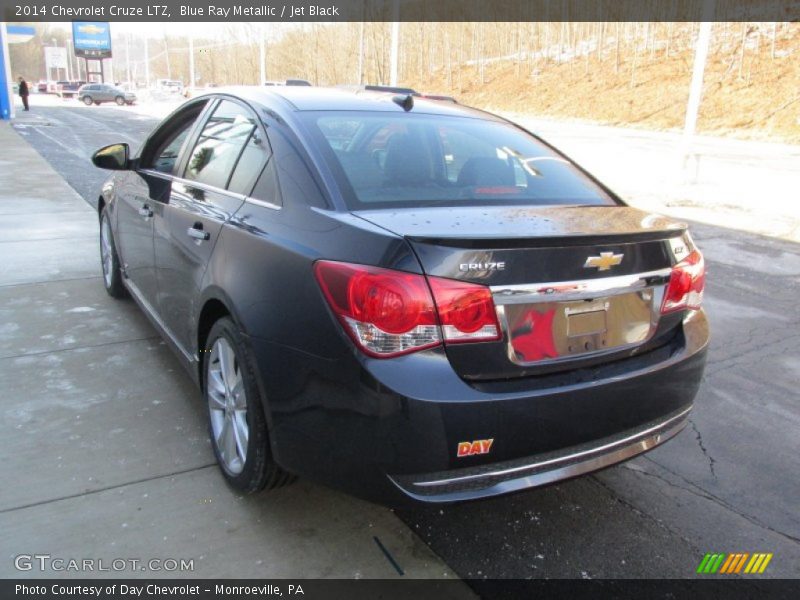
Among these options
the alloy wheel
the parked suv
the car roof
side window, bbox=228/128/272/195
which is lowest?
the alloy wheel

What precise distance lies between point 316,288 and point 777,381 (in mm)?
3365

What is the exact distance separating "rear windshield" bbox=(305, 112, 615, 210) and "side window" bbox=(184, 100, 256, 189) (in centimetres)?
41

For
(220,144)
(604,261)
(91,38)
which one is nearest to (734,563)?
(604,261)

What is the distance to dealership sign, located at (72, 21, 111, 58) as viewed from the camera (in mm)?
65750

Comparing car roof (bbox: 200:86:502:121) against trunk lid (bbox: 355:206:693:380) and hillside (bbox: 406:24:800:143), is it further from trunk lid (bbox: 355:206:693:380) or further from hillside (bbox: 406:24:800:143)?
hillside (bbox: 406:24:800:143)

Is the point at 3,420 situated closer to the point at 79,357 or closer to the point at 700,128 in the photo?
the point at 79,357

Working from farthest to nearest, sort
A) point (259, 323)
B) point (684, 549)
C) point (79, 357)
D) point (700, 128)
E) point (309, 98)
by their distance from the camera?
point (700, 128), point (79, 357), point (309, 98), point (684, 549), point (259, 323)

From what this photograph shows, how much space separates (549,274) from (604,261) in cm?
25

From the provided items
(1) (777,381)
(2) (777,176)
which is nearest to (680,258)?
(1) (777,381)

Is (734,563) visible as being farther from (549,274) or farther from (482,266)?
(482,266)

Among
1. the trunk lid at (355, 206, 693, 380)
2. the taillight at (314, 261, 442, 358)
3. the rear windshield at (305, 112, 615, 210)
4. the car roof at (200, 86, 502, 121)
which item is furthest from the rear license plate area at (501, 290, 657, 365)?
the car roof at (200, 86, 502, 121)

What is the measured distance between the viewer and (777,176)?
1548 centimetres

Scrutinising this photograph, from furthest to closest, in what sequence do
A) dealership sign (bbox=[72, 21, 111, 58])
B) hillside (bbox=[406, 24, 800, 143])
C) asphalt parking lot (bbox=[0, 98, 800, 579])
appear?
dealership sign (bbox=[72, 21, 111, 58]) → hillside (bbox=[406, 24, 800, 143]) → asphalt parking lot (bbox=[0, 98, 800, 579])
